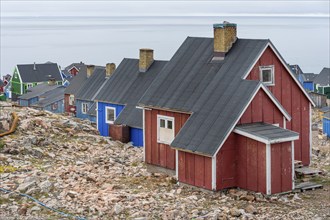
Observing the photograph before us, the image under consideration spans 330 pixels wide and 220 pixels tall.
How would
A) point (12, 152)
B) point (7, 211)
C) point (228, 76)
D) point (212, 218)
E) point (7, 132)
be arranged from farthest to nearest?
point (7, 132), point (12, 152), point (228, 76), point (7, 211), point (212, 218)

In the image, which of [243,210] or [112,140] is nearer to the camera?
[243,210]

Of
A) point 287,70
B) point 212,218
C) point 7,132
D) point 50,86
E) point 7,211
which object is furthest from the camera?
point 50,86

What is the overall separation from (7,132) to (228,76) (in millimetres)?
12616

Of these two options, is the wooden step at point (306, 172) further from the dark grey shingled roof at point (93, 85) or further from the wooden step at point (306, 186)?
the dark grey shingled roof at point (93, 85)

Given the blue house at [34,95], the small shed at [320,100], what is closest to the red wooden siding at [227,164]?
the small shed at [320,100]

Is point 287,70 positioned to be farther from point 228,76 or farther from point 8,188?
point 8,188

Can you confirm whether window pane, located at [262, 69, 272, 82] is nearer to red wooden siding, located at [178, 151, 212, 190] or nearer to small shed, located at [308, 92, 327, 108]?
red wooden siding, located at [178, 151, 212, 190]

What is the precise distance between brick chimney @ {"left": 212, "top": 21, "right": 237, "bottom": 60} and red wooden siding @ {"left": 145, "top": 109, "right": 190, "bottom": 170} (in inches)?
113

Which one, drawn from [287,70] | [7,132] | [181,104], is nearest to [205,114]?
[181,104]

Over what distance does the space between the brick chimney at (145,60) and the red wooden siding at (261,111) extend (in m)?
16.3

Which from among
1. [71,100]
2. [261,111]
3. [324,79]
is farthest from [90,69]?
[324,79]

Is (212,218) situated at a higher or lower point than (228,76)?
lower

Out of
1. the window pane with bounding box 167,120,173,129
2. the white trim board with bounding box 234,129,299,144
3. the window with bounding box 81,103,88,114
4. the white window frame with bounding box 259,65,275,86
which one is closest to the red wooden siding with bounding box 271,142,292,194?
the white trim board with bounding box 234,129,299,144

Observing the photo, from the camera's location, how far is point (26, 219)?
725 inches
